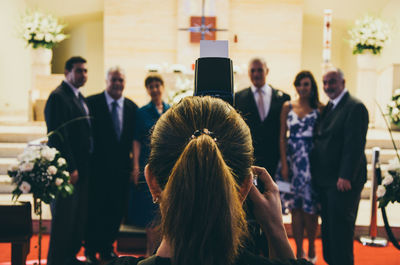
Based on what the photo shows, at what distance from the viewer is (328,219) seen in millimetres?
3064

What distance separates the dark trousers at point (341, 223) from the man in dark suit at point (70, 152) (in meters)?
1.79

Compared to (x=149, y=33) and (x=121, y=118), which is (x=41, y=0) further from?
(x=121, y=118)

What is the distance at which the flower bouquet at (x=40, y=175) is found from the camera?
2.53m

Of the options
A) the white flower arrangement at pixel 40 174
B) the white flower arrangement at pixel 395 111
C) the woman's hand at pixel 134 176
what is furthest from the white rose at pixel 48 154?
the white flower arrangement at pixel 395 111

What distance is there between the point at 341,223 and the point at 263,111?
102cm

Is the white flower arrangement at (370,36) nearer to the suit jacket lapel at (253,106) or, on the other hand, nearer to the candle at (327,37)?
the candle at (327,37)

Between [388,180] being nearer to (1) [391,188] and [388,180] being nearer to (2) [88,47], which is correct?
(1) [391,188]

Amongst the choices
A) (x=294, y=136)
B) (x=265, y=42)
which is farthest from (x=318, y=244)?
(x=265, y=42)

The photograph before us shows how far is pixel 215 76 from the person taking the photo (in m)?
1.28

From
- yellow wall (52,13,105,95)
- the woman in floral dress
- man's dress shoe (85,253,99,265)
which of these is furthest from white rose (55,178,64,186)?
yellow wall (52,13,105,95)

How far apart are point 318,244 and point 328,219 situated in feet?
2.87

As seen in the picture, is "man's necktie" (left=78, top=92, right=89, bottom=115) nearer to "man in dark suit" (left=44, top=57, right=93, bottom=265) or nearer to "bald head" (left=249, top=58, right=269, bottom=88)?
"man in dark suit" (left=44, top=57, right=93, bottom=265)

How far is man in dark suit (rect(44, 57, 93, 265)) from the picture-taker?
3.02 m

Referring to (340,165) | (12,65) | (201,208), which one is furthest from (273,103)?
(12,65)
